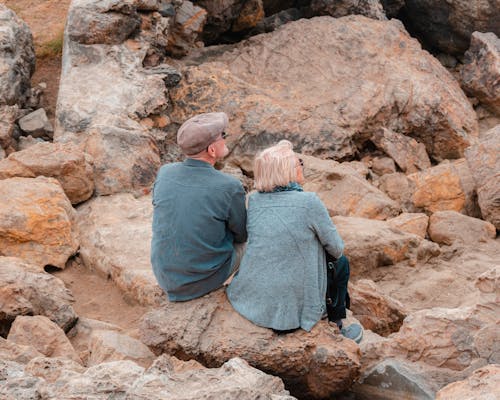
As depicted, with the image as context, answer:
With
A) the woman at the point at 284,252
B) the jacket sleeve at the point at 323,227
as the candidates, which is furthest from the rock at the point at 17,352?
the jacket sleeve at the point at 323,227

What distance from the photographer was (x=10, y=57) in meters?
8.70

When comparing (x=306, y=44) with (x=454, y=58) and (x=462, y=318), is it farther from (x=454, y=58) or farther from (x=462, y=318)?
(x=462, y=318)

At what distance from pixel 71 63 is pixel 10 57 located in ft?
2.26

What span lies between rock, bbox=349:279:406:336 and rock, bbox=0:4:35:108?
16.1 feet

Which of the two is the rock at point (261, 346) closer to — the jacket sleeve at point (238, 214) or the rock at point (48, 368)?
the jacket sleeve at point (238, 214)

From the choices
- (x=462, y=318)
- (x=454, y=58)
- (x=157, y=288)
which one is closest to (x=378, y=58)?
(x=454, y=58)

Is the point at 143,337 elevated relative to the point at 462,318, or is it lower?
lower

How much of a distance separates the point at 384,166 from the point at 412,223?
2258mm

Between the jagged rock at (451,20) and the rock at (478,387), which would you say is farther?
the jagged rock at (451,20)

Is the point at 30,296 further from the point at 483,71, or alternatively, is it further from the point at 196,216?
the point at 483,71

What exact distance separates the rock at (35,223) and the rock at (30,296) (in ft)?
2.86

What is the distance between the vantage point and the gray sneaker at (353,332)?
15.7 feet

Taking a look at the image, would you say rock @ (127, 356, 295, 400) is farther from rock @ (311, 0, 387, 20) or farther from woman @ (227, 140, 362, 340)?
rock @ (311, 0, 387, 20)

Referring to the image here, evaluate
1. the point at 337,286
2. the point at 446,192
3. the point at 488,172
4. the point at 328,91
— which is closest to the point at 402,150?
the point at 328,91
